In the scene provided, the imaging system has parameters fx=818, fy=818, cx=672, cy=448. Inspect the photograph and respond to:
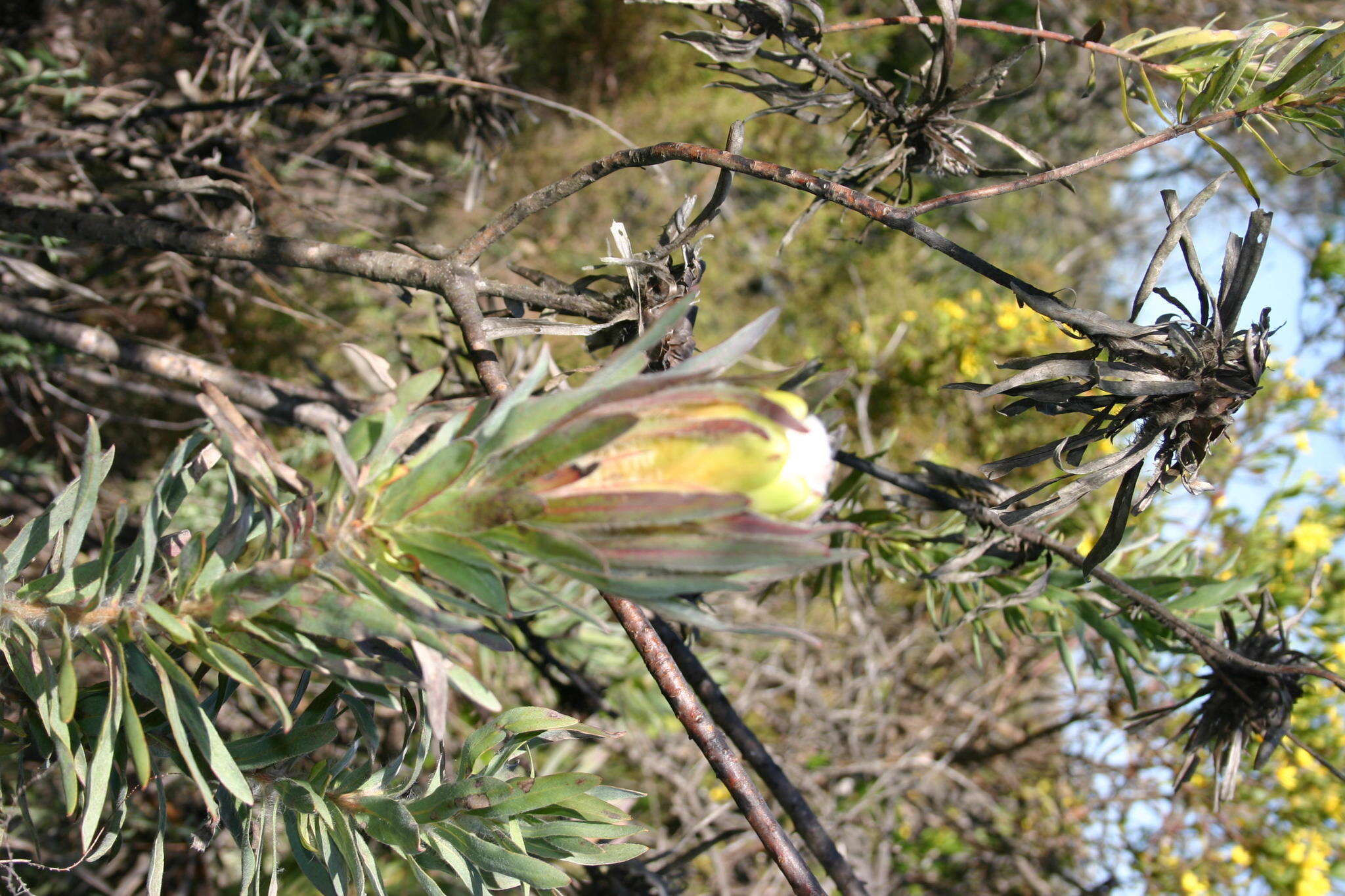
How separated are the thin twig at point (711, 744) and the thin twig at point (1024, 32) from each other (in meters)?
0.76

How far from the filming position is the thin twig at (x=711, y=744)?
84cm

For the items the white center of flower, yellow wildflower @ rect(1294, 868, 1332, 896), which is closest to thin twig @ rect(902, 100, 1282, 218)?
the white center of flower

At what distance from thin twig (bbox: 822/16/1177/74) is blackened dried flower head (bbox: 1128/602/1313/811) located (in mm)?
837

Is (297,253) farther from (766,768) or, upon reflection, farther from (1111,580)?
(1111,580)

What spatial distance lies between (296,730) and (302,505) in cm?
27

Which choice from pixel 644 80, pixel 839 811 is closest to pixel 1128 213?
pixel 644 80

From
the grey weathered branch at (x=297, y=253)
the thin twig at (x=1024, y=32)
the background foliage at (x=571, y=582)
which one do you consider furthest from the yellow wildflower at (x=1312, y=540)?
the grey weathered branch at (x=297, y=253)

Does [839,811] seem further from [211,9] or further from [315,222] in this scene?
[211,9]

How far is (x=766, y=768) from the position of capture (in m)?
1.18

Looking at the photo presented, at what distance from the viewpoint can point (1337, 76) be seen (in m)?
0.90

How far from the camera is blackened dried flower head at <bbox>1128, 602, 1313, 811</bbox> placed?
3.97 feet

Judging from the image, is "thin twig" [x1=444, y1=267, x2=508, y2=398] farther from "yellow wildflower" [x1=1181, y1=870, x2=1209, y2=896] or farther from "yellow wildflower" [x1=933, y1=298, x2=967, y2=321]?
"yellow wildflower" [x1=1181, y1=870, x2=1209, y2=896]

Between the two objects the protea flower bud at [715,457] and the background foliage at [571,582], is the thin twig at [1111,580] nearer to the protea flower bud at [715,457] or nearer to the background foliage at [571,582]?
the background foliage at [571,582]

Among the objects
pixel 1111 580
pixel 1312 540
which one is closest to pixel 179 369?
pixel 1111 580
